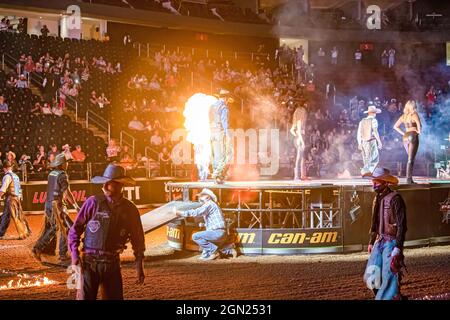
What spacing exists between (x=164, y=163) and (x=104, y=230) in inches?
687

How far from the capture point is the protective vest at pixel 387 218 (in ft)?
26.7

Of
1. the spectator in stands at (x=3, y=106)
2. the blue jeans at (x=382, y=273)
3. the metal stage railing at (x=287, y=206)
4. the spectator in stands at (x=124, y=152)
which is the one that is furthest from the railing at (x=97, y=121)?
the blue jeans at (x=382, y=273)

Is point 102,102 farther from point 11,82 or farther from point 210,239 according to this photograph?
point 210,239

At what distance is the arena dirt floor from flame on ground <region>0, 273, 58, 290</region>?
0.18 ft

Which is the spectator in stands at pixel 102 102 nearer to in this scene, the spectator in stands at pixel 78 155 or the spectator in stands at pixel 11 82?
the spectator in stands at pixel 11 82

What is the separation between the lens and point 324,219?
1543 cm

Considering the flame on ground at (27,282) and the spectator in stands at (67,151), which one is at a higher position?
the spectator in stands at (67,151)

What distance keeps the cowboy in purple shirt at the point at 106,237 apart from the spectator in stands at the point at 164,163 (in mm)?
16855

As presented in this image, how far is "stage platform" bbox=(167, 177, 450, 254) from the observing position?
13539 mm

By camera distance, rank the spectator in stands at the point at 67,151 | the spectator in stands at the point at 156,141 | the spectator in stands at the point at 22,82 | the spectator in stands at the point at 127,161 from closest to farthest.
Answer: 1. the spectator in stands at the point at 67,151
2. the spectator in stands at the point at 127,161
3. the spectator in stands at the point at 22,82
4. the spectator in stands at the point at 156,141

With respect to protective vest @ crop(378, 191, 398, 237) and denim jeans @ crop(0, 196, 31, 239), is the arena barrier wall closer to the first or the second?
denim jeans @ crop(0, 196, 31, 239)

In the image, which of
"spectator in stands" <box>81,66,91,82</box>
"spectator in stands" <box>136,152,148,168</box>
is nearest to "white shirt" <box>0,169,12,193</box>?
"spectator in stands" <box>136,152,148,168</box>

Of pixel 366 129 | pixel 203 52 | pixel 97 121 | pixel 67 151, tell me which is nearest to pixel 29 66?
pixel 97 121

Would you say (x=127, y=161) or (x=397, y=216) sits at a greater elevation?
(x=127, y=161)
